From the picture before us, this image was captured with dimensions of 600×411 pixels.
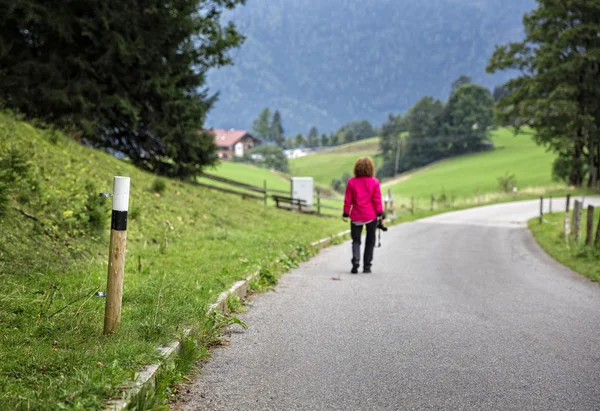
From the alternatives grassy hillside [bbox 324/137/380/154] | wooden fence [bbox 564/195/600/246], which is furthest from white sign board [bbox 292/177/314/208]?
grassy hillside [bbox 324/137/380/154]

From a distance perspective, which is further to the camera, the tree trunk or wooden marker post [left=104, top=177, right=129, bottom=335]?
the tree trunk

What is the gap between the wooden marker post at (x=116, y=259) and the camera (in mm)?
4734

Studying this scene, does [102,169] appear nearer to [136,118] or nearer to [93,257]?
[136,118]

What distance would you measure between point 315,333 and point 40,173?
23.5ft

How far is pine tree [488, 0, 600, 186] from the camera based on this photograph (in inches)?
1564

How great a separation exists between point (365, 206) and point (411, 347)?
5467 mm

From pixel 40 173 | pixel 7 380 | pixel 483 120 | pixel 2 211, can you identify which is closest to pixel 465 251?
pixel 40 173

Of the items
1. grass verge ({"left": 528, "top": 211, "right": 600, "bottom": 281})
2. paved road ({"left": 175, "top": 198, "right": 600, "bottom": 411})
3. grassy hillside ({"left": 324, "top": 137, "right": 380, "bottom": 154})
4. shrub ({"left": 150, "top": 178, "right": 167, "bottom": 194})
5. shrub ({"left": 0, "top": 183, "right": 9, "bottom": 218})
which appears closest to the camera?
paved road ({"left": 175, "top": 198, "right": 600, "bottom": 411})

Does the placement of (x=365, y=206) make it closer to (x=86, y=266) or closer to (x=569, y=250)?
(x=86, y=266)

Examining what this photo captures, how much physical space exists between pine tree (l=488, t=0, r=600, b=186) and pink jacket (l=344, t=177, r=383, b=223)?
32315 millimetres

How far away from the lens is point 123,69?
58.5 ft

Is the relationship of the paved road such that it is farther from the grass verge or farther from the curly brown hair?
the curly brown hair

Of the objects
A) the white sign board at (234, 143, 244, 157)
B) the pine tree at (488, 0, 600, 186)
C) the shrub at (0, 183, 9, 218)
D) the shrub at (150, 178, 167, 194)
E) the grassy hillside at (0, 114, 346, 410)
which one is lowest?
the grassy hillside at (0, 114, 346, 410)

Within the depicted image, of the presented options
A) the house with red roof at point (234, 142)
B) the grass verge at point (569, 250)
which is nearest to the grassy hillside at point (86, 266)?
the grass verge at point (569, 250)
